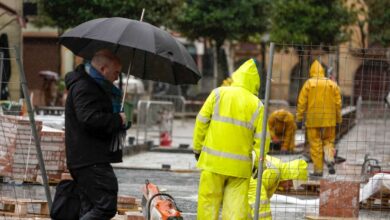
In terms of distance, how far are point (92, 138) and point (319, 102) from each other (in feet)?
24.4

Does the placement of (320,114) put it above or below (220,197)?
above

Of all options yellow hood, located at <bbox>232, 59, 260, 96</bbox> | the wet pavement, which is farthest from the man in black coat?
the wet pavement

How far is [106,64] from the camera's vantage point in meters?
7.34

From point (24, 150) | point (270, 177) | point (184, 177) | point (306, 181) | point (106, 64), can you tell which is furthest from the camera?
point (184, 177)

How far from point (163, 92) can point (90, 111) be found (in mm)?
33661

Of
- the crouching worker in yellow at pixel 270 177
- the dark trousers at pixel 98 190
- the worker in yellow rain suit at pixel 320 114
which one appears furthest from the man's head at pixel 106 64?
the worker in yellow rain suit at pixel 320 114

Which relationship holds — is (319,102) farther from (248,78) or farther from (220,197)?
(220,197)

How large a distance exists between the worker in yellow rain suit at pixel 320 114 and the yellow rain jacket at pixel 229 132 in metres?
5.39

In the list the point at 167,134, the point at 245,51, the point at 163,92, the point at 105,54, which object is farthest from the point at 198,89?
the point at 105,54

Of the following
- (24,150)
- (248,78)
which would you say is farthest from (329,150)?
(248,78)

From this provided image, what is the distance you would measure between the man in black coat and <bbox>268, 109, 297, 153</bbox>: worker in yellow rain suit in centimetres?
1201

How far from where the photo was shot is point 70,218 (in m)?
7.34

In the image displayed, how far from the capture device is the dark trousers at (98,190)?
7113 millimetres

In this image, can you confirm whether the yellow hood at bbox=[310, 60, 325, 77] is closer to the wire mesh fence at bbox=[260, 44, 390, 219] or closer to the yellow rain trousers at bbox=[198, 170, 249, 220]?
the wire mesh fence at bbox=[260, 44, 390, 219]
